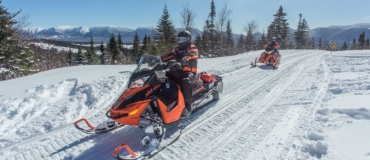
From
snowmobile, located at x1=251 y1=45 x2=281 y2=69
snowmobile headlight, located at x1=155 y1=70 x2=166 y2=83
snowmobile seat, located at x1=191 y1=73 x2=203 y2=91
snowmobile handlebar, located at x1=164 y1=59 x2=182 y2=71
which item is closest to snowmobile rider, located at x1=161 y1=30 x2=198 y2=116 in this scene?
snowmobile handlebar, located at x1=164 y1=59 x2=182 y2=71

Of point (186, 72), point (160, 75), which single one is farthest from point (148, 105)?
point (186, 72)

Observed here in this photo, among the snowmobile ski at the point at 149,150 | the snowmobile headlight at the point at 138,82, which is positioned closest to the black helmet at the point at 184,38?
the snowmobile headlight at the point at 138,82

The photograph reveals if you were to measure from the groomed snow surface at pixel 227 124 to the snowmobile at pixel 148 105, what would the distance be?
9.7 inches

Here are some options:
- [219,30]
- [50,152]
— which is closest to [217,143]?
[50,152]

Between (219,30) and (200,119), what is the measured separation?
111 ft

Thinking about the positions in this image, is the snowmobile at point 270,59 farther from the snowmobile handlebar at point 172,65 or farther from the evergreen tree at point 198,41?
the evergreen tree at point 198,41

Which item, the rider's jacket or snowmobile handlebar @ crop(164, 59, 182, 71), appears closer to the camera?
snowmobile handlebar @ crop(164, 59, 182, 71)

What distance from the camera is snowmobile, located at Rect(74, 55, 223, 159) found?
2928 mm

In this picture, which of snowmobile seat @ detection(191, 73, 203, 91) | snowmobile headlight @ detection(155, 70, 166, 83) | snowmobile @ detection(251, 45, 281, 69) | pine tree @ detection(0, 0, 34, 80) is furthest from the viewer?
pine tree @ detection(0, 0, 34, 80)

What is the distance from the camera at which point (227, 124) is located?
385cm

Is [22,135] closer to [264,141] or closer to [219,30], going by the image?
[264,141]

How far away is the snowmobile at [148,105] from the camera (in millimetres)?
2928

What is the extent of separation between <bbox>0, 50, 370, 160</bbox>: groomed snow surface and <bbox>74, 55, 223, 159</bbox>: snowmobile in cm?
25

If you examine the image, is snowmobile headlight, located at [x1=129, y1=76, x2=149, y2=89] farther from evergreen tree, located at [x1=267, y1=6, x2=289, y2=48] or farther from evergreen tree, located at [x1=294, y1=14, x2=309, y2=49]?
evergreen tree, located at [x1=294, y1=14, x2=309, y2=49]
